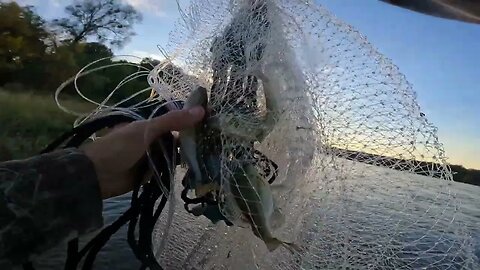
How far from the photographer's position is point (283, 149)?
1196 millimetres

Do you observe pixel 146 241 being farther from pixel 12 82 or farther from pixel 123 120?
pixel 12 82

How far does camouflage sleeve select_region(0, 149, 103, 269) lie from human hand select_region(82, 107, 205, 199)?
32 mm

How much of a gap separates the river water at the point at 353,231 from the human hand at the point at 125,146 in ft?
0.96

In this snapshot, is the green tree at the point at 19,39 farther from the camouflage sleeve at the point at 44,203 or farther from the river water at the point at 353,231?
the camouflage sleeve at the point at 44,203

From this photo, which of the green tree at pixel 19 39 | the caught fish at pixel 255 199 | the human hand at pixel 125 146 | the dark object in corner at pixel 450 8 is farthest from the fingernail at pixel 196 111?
the green tree at pixel 19 39

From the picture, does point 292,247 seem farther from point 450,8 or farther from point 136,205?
point 450,8

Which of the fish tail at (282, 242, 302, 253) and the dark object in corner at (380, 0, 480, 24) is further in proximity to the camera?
the fish tail at (282, 242, 302, 253)

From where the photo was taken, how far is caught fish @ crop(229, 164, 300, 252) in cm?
107

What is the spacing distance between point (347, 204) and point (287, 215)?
0.71 feet

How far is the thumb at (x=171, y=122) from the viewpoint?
3.34ft

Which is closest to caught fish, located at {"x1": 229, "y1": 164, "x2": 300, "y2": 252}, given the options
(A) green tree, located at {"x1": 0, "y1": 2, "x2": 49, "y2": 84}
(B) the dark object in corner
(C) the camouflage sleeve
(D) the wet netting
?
(D) the wet netting

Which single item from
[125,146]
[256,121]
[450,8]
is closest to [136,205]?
[125,146]

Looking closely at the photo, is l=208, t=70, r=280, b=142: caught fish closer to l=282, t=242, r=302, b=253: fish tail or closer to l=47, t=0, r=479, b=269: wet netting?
l=47, t=0, r=479, b=269: wet netting

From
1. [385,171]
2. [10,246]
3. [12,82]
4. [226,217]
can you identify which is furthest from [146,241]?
[12,82]
